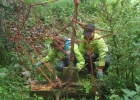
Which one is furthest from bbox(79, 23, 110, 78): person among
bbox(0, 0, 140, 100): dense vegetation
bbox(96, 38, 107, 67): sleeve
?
bbox(0, 0, 140, 100): dense vegetation

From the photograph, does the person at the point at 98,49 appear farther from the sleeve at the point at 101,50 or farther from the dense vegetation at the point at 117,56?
the dense vegetation at the point at 117,56

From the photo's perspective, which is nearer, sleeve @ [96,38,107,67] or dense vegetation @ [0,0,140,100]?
dense vegetation @ [0,0,140,100]

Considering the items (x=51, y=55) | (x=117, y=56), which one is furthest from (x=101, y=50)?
(x=51, y=55)

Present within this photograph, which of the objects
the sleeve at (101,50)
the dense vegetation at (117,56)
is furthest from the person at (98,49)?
the dense vegetation at (117,56)

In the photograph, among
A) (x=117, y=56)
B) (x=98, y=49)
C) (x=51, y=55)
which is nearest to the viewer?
(x=117, y=56)

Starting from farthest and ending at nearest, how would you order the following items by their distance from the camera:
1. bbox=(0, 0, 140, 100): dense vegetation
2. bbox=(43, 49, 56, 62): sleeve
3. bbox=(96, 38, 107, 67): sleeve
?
1. bbox=(43, 49, 56, 62): sleeve
2. bbox=(96, 38, 107, 67): sleeve
3. bbox=(0, 0, 140, 100): dense vegetation

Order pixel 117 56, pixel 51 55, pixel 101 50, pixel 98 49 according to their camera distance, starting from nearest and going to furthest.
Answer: pixel 117 56 < pixel 101 50 < pixel 98 49 < pixel 51 55

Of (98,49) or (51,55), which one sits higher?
(98,49)

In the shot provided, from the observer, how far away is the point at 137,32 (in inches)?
136

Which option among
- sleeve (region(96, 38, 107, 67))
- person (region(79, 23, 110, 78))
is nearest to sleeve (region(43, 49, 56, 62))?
person (region(79, 23, 110, 78))

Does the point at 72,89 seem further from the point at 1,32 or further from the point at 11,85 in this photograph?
the point at 1,32

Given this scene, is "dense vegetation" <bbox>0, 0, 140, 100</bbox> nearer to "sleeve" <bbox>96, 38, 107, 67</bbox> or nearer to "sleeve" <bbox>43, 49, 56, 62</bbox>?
"sleeve" <bbox>96, 38, 107, 67</bbox>

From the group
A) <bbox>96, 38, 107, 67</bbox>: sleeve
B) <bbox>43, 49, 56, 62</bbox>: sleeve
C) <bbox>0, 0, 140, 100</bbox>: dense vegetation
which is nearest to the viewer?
<bbox>0, 0, 140, 100</bbox>: dense vegetation

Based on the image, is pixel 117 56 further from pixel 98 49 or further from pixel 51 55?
pixel 51 55
